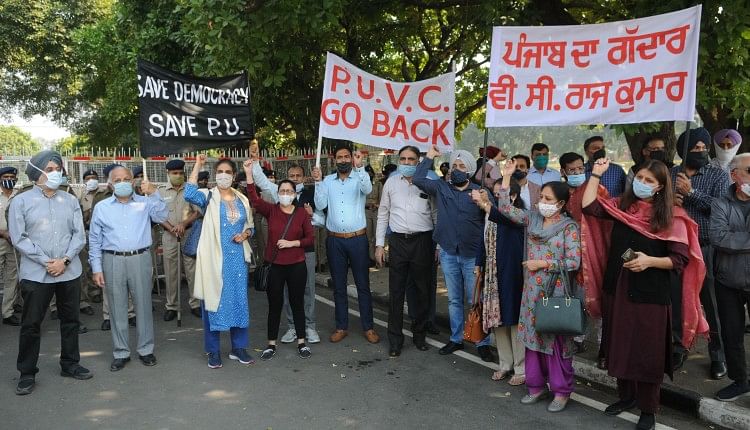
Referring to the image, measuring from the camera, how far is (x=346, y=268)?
698 centimetres

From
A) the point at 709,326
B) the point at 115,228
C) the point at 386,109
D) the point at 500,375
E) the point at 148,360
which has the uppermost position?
the point at 386,109

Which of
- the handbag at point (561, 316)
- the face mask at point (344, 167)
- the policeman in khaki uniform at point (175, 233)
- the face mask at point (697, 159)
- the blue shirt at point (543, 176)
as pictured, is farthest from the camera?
the policeman in khaki uniform at point (175, 233)

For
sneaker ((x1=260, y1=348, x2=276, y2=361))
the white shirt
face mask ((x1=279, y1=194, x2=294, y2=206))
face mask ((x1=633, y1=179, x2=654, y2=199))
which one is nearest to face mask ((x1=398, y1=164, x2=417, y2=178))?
the white shirt

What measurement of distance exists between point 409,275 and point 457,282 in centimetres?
55

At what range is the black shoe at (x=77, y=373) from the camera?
5840 mm

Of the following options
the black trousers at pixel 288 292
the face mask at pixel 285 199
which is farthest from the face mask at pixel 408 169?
the black trousers at pixel 288 292

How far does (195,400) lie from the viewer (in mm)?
5305

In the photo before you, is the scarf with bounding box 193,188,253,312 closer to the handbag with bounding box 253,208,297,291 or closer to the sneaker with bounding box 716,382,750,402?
the handbag with bounding box 253,208,297,291

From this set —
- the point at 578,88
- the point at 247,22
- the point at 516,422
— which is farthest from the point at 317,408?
the point at 247,22

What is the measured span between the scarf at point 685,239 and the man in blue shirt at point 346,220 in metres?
2.77

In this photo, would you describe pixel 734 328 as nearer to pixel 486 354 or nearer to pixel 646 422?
pixel 646 422

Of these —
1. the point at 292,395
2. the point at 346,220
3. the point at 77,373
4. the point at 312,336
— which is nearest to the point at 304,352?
the point at 312,336

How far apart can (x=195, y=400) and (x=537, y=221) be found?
126 inches

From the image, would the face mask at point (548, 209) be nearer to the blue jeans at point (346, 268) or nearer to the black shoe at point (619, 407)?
the black shoe at point (619, 407)
